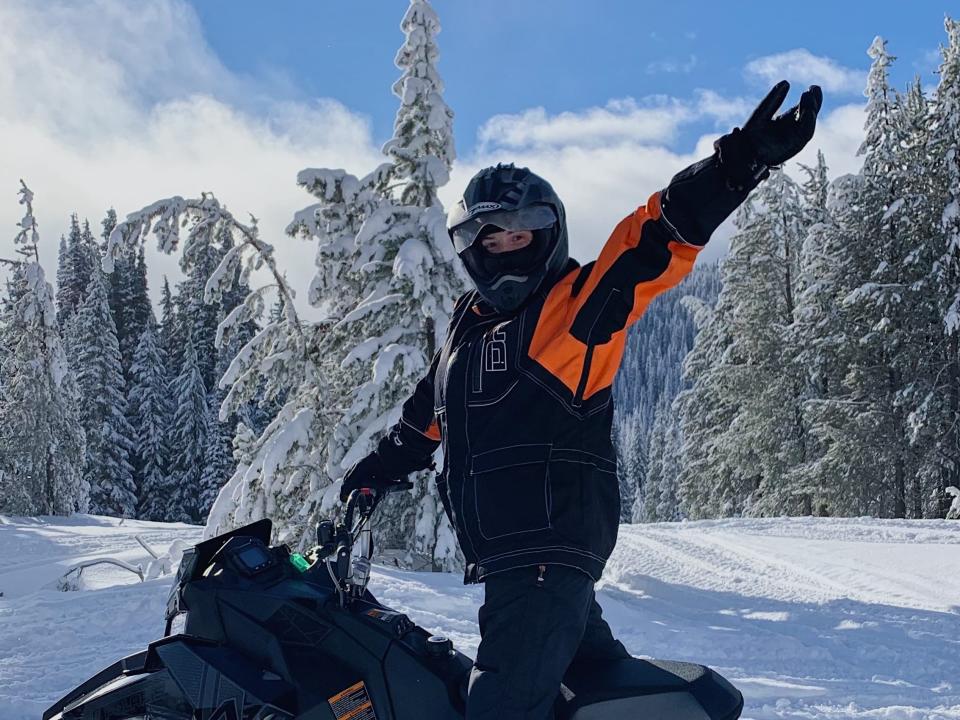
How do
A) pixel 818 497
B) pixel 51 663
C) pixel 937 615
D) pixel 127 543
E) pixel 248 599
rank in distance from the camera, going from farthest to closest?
pixel 818 497
pixel 127 543
pixel 937 615
pixel 51 663
pixel 248 599

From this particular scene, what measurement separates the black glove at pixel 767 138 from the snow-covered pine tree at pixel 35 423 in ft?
94.1

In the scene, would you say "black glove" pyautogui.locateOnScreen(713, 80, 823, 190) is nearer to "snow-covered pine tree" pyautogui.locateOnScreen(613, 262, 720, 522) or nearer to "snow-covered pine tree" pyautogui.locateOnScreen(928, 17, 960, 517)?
"snow-covered pine tree" pyautogui.locateOnScreen(928, 17, 960, 517)

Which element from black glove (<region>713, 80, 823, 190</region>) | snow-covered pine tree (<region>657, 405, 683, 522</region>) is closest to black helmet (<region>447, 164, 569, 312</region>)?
black glove (<region>713, 80, 823, 190</region>)

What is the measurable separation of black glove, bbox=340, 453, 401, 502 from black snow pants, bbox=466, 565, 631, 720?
108 cm

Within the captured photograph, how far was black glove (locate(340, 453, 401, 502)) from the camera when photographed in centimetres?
323

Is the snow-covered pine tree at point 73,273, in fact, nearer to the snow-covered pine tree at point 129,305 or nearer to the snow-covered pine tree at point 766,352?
the snow-covered pine tree at point 129,305

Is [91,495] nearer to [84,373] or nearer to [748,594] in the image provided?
[84,373]

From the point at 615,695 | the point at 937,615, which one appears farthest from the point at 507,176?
the point at 937,615

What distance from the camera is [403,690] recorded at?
2.41m

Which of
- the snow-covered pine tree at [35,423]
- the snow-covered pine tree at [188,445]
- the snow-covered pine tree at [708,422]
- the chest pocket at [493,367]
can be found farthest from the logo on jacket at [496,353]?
the snow-covered pine tree at [188,445]

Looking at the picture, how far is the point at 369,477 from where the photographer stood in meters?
3.26

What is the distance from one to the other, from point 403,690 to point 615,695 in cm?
65

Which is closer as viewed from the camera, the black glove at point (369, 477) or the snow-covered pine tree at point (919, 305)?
the black glove at point (369, 477)

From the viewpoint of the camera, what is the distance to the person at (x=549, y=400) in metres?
2.12
